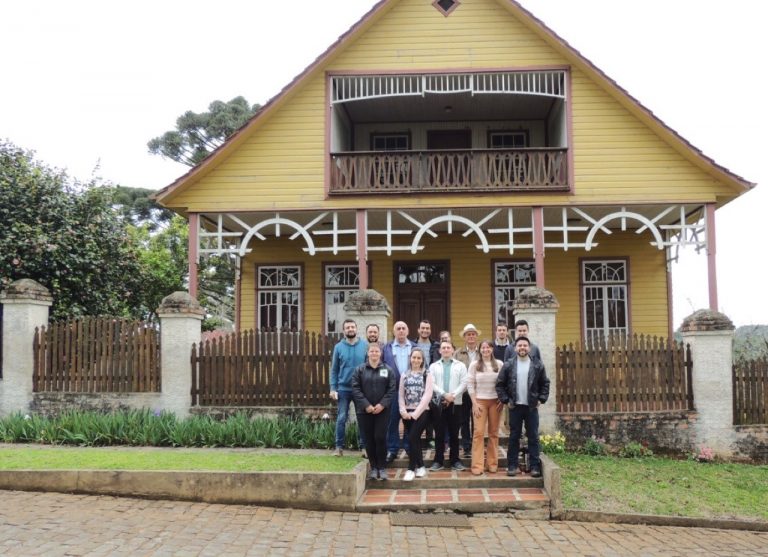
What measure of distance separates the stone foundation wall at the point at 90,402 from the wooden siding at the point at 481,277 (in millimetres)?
6577

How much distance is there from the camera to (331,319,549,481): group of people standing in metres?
8.25

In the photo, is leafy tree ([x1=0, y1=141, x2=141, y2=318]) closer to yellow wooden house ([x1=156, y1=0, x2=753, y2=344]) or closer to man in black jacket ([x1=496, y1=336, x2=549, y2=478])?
yellow wooden house ([x1=156, y1=0, x2=753, y2=344])

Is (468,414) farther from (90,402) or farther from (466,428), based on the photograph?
(90,402)

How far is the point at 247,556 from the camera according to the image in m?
5.97

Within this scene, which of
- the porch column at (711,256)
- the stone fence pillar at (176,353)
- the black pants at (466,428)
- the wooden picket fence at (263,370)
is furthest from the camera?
the porch column at (711,256)

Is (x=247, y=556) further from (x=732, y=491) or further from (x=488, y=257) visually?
(x=488, y=257)

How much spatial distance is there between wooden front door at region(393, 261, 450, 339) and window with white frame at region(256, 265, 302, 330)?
240 centimetres

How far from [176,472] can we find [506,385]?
3.73 metres

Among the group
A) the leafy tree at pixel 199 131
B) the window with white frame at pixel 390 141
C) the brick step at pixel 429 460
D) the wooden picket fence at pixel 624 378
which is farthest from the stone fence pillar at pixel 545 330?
the leafy tree at pixel 199 131

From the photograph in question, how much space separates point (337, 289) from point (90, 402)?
24.7 feet

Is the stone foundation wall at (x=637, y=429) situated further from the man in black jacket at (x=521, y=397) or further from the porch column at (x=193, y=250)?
the porch column at (x=193, y=250)

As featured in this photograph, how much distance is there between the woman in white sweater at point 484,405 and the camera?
843 centimetres

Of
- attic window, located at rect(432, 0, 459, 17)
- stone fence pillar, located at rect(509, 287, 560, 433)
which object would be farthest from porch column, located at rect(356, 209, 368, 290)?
stone fence pillar, located at rect(509, 287, 560, 433)

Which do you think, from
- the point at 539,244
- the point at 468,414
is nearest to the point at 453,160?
the point at 539,244
